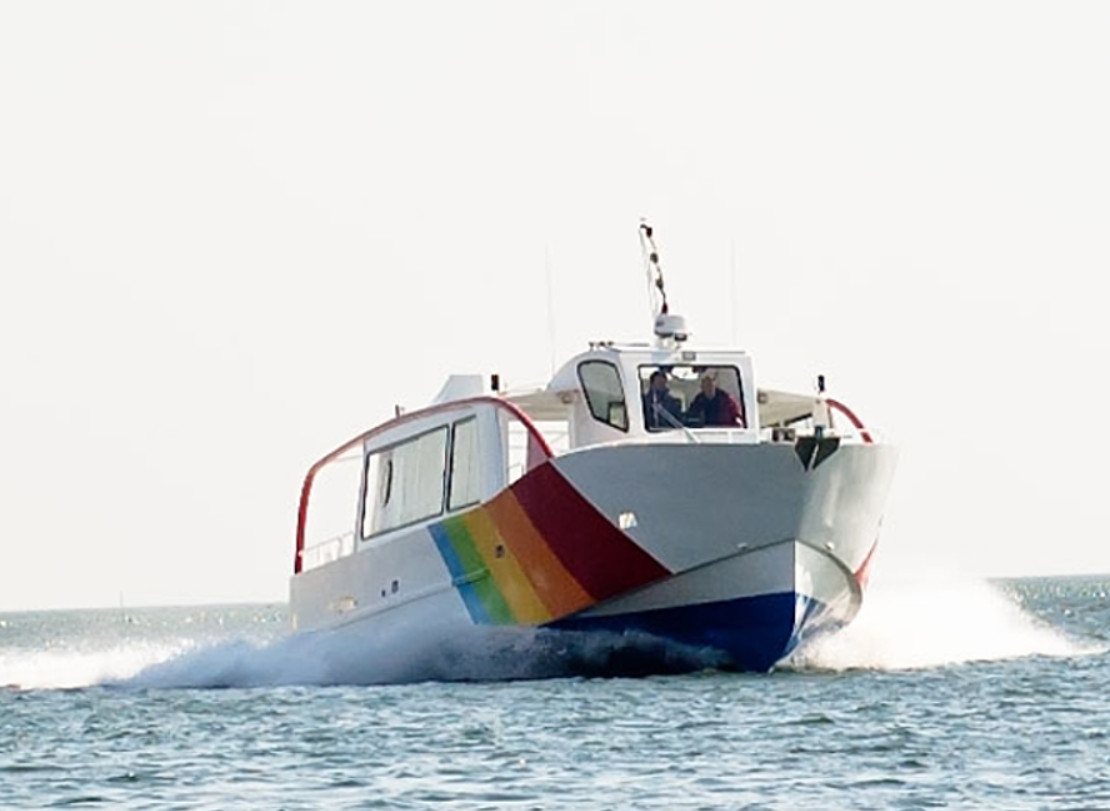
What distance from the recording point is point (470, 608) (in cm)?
3384

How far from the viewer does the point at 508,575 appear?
3316 cm

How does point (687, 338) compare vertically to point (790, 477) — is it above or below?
above

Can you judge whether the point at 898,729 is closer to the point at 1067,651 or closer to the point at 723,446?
the point at 723,446

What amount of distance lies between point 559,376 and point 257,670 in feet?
21.4

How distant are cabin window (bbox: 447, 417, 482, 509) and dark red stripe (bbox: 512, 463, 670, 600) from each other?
1.65 metres

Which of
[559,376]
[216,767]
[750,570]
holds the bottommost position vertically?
[216,767]

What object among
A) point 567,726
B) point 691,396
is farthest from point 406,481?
point 567,726

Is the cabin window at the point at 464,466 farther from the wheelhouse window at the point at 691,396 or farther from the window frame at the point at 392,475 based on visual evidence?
the wheelhouse window at the point at 691,396

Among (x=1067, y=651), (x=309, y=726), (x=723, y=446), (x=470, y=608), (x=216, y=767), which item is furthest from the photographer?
(x=1067, y=651)

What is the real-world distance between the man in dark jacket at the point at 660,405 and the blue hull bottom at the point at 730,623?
2545mm

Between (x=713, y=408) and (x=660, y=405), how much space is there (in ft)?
2.44

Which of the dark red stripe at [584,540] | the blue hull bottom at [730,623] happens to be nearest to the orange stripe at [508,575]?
the blue hull bottom at [730,623]

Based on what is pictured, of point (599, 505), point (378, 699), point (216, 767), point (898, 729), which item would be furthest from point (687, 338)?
point (216, 767)

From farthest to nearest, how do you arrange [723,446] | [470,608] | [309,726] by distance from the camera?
[470,608] < [723,446] < [309,726]
